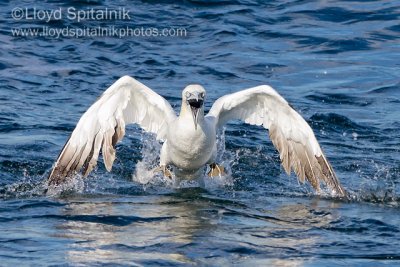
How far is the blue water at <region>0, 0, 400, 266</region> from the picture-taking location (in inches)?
341

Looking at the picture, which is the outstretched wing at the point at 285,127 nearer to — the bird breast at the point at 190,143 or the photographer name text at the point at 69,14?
the bird breast at the point at 190,143

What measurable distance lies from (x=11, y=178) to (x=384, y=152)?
4638mm

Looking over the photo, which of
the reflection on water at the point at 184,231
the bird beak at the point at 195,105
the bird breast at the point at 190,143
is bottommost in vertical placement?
the reflection on water at the point at 184,231

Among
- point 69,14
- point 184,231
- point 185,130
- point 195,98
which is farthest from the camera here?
point 69,14

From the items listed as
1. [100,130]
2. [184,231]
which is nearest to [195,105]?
[100,130]

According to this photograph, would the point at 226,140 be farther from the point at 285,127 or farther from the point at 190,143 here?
the point at 190,143

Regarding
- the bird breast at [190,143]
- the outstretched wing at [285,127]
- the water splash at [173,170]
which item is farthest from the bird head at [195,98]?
the water splash at [173,170]

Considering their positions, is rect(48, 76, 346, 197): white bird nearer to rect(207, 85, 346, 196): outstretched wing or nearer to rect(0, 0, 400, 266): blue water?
rect(207, 85, 346, 196): outstretched wing

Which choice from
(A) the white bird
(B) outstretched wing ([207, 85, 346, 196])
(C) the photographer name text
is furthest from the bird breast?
(C) the photographer name text

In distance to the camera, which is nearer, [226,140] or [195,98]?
[195,98]

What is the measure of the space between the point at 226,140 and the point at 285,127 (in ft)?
6.81

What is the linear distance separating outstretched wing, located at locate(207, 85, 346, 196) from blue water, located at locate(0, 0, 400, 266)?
0.26 metres

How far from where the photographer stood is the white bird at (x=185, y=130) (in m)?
10.4

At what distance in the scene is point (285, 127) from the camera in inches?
436
